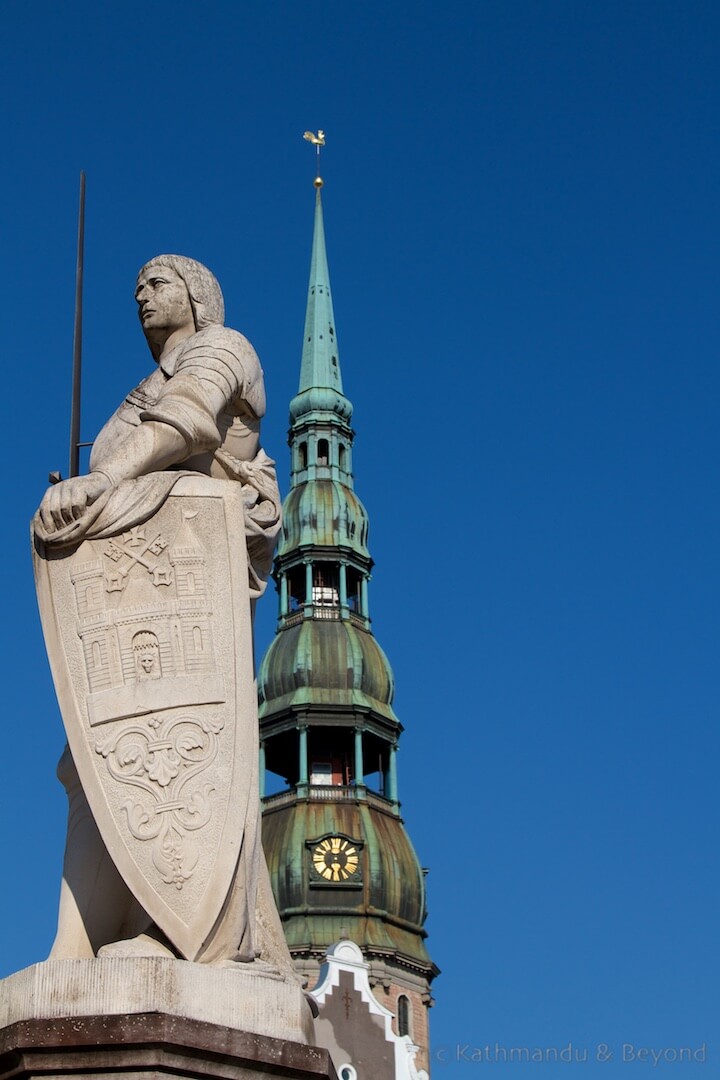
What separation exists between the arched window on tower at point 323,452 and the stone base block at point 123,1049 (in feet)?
249

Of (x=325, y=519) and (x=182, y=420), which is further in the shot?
(x=325, y=519)

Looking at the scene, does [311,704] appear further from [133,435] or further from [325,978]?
[133,435]

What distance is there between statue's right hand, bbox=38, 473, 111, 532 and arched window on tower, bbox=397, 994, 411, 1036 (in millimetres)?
66831

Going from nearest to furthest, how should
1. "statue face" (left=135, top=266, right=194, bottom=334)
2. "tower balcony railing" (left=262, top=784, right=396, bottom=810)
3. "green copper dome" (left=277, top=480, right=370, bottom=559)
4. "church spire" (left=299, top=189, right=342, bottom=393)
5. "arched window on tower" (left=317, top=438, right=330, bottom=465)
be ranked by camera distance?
1. "statue face" (left=135, top=266, right=194, bottom=334)
2. "tower balcony railing" (left=262, top=784, right=396, bottom=810)
3. "green copper dome" (left=277, top=480, right=370, bottom=559)
4. "arched window on tower" (left=317, top=438, right=330, bottom=465)
5. "church spire" (left=299, top=189, right=342, bottom=393)

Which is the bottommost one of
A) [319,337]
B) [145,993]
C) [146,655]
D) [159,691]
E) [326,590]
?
[145,993]

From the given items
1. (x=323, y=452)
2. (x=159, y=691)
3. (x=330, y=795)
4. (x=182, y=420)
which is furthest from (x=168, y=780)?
(x=323, y=452)

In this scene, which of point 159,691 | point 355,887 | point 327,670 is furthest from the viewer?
point 327,670

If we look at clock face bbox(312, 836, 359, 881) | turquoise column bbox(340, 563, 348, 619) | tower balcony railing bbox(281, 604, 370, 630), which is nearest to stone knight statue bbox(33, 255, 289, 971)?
clock face bbox(312, 836, 359, 881)

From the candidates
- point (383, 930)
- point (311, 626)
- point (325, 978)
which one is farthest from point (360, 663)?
point (325, 978)

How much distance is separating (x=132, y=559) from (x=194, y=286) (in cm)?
137

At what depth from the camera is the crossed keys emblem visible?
6.62 m

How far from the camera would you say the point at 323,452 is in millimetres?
82688

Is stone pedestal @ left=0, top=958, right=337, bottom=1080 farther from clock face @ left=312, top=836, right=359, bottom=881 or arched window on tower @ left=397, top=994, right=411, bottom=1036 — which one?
clock face @ left=312, top=836, right=359, bottom=881

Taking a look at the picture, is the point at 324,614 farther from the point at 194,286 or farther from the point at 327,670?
the point at 194,286
